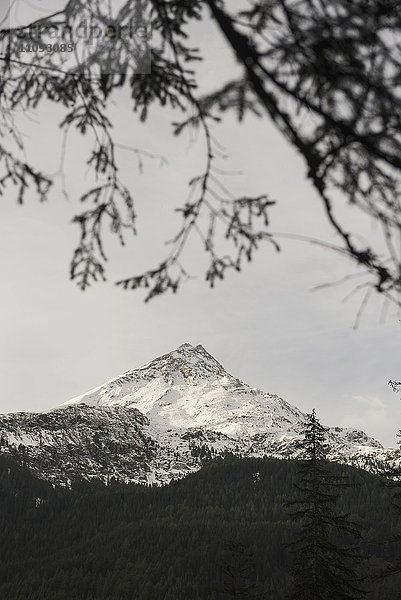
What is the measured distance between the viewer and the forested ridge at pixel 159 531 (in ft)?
310

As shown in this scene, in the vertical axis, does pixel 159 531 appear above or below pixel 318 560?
below

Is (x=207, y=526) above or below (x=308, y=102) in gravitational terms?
below

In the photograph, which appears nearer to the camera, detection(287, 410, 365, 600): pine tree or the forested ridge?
detection(287, 410, 365, 600): pine tree

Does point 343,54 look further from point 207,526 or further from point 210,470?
point 210,470

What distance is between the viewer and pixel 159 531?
4656 inches

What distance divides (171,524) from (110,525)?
19838 millimetres

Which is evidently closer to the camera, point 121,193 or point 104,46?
point 104,46

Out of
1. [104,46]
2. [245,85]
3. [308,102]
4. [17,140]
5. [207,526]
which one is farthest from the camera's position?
[207,526]

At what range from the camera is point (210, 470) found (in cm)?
17512

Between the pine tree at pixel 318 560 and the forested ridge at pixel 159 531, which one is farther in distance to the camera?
the forested ridge at pixel 159 531

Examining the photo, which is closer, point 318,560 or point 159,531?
point 318,560

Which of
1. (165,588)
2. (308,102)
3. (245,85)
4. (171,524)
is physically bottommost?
(165,588)

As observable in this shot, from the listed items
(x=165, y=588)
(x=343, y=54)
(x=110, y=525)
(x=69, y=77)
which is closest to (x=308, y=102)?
(x=343, y=54)

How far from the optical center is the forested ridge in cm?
9450
